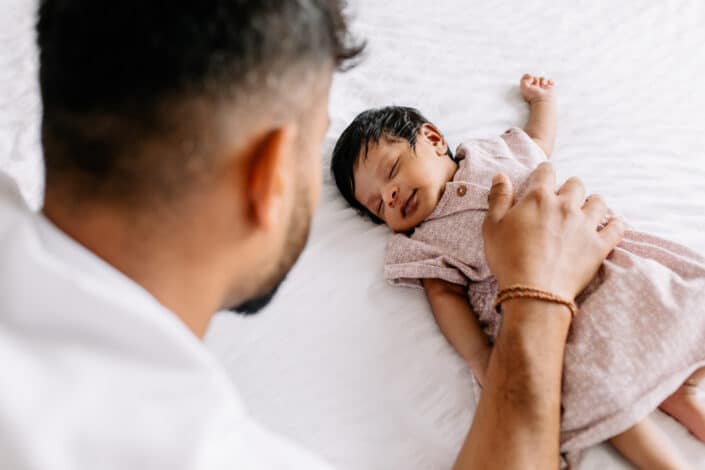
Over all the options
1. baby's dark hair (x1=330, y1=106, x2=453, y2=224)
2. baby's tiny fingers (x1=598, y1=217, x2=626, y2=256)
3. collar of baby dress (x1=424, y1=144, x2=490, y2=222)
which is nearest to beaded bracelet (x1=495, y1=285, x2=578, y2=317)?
baby's tiny fingers (x1=598, y1=217, x2=626, y2=256)

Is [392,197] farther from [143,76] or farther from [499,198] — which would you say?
[143,76]

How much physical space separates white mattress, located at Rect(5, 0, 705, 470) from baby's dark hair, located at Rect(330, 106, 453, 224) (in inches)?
1.3

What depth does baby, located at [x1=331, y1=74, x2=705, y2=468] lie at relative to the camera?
900mm

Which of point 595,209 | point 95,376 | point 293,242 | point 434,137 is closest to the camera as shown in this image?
point 95,376

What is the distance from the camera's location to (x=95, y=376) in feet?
1.79

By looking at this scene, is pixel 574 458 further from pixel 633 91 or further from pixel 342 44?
pixel 633 91

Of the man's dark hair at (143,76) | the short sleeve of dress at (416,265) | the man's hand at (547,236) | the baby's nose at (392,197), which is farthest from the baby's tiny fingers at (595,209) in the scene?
the man's dark hair at (143,76)

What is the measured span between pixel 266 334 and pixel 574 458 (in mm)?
505

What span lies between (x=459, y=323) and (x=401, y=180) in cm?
32

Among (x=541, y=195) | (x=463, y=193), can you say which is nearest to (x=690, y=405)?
(x=541, y=195)

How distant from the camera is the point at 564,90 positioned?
150cm

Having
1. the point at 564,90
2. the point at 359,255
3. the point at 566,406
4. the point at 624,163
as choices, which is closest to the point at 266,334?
the point at 359,255

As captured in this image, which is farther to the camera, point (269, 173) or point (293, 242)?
point (293, 242)

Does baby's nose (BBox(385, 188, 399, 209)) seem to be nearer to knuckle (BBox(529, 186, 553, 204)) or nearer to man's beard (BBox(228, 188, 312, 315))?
knuckle (BBox(529, 186, 553, 204))
